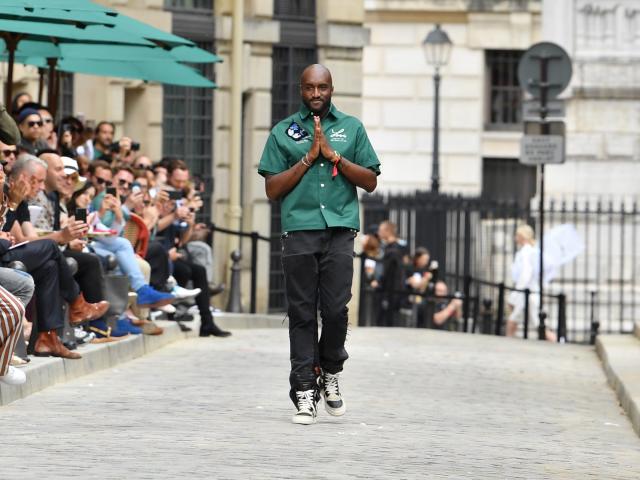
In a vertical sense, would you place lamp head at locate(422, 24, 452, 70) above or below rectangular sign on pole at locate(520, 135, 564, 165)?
above

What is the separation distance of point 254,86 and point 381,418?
15.3 m

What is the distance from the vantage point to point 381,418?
13.2 m

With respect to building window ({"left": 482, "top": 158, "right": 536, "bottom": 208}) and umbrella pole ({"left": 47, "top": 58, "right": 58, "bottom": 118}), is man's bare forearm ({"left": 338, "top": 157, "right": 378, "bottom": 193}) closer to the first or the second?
umbrella pole ({"left": 47, "top": 58, "right": 58, "bottom": 118})

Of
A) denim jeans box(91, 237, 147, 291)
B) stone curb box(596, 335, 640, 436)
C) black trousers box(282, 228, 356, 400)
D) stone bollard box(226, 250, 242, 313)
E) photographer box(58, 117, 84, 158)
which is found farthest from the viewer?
stone bollard box(226, 250, 242, 313)

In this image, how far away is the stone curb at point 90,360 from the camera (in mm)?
13865

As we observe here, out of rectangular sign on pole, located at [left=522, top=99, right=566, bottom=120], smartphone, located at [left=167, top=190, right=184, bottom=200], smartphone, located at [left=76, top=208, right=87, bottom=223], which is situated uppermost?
rectangular sign on pole, located at [left=522, top=99, right=566, bottom=120]

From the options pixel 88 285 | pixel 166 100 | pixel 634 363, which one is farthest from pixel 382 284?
pixel 88 285

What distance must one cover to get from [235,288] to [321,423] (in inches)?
484

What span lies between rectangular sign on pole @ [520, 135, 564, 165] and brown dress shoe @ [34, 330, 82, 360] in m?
9.68

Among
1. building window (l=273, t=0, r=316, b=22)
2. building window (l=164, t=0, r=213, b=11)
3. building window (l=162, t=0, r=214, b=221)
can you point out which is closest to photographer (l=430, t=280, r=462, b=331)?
building window (l=162, t=0, r=214, b=221)

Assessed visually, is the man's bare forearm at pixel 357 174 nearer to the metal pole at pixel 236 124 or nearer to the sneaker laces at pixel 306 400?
the sneaker laces at pixel 306 400

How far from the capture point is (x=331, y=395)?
12.9 meters

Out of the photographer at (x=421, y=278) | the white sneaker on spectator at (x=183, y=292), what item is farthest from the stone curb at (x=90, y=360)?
the photographer at (x=421, y=278)

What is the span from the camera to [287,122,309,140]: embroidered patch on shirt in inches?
496
